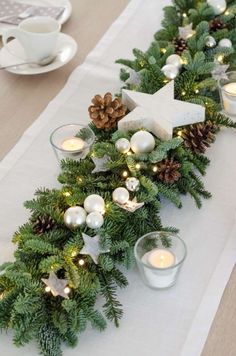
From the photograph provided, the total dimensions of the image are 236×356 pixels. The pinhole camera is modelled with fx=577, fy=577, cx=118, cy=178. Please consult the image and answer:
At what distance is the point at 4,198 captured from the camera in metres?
0.91

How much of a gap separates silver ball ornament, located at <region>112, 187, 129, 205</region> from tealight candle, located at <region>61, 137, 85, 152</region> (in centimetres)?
14

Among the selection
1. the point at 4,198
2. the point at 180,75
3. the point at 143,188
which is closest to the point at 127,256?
the point at 143,188

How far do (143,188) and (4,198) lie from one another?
0.23 m

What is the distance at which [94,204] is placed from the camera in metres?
0.79

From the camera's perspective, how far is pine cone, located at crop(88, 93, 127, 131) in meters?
0.93

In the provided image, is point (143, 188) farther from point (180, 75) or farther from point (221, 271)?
point (180, 75)

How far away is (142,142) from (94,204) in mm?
136

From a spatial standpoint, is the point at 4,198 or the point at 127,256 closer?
the point at 127,256

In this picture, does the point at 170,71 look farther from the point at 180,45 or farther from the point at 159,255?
the point at 159,255

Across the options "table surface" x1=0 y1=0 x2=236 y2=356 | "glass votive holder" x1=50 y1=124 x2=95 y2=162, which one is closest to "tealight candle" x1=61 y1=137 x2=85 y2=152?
"glass votive holder" x1=50 y1=124 x2=95 y2=162

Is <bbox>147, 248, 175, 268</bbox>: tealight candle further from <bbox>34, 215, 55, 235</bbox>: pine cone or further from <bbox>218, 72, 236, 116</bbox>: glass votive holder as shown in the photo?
<bbox>218, 72, 236, 116</bbox>: glass votive holder

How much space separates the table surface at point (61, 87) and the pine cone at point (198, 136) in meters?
0.24

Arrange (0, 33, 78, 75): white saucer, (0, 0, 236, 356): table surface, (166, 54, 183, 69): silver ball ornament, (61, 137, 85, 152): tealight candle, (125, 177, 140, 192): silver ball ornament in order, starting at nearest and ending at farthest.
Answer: (0, 0, 236, 356): table surface → (125, 177, 140, 192): silver ball ornament → (61, 137, 85, 152): tealight candle → (166, 54, 183, 69): silver ball ornament → (0, 33, 78, 75): white saucer

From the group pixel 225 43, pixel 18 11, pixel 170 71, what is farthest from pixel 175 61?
pixel 18 11
